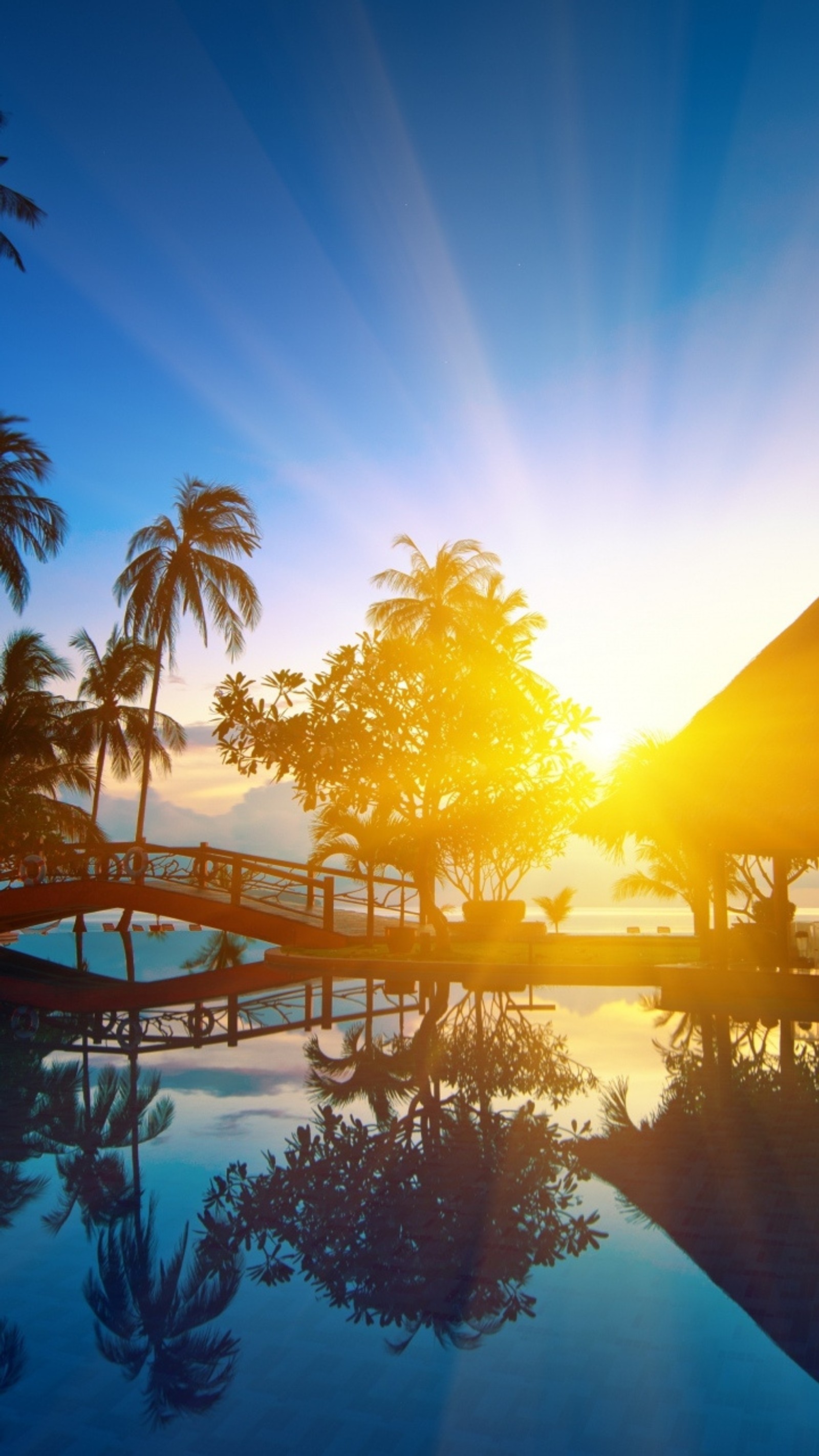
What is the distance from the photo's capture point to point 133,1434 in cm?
329

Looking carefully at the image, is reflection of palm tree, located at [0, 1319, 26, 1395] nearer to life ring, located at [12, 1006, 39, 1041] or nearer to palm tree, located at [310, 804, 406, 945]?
life ring, located at [12, 1006, 39, 1041]

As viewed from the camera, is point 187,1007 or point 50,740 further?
point 50,740

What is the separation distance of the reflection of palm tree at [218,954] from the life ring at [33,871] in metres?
3.94

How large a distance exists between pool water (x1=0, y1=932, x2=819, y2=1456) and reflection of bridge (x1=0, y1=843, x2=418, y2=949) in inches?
421

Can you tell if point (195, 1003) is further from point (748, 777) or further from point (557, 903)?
point (557, 903)

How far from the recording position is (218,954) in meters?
23.5

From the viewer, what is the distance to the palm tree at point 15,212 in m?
18.5

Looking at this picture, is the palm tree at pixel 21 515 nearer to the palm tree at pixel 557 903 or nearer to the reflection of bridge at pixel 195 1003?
the reflection of bridge at pixel 195 1003

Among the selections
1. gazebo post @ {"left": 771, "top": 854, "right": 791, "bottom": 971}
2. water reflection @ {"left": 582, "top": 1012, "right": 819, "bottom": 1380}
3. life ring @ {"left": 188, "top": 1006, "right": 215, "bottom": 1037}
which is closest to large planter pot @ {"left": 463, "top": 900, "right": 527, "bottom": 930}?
gazebo post @ {"left": 771, "top": 854, "right": 791, "bottom": 971}

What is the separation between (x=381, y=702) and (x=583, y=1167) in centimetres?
1276

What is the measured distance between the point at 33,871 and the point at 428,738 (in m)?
10.1

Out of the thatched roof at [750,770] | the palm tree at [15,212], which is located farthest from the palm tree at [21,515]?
the thatched roof at [750,770]

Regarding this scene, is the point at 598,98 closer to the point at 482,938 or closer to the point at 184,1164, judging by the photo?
the point at 184,1164

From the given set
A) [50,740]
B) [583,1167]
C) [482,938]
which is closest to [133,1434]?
[583,1167]
